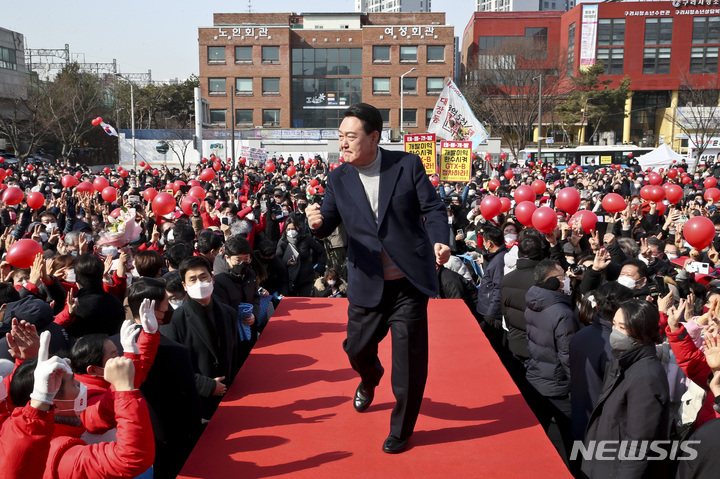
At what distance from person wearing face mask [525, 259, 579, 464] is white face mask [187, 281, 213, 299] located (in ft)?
8.06

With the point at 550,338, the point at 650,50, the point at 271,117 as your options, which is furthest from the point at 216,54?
the point at 550,338

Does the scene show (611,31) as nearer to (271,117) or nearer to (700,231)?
(271,117)

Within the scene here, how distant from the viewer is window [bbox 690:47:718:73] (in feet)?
191

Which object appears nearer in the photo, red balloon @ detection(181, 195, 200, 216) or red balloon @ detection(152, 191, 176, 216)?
red balloon @ detection(152, 191, 176, 216)

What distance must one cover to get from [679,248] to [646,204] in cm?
429

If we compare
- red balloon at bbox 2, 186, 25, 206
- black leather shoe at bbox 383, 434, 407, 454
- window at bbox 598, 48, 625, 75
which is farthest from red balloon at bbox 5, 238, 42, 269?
window at bbox 598, 48, 625, 75

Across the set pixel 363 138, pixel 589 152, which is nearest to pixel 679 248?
pixel 363 138

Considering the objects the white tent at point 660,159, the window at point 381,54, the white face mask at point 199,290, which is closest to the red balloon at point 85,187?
the white face mask at point 199,290

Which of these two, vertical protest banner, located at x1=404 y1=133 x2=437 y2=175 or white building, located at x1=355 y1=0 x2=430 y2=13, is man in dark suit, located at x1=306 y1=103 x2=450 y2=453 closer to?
vertical protest banner, located at x1=404 y1=133 x2=437 y2=175

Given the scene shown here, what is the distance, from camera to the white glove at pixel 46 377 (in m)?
2.22

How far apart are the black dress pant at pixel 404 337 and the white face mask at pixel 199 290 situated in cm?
121

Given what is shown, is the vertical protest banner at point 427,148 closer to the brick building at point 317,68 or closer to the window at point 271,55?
the brick building at point 317,68

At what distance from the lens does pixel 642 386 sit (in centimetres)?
315

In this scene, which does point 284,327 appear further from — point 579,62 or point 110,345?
point 579,62
